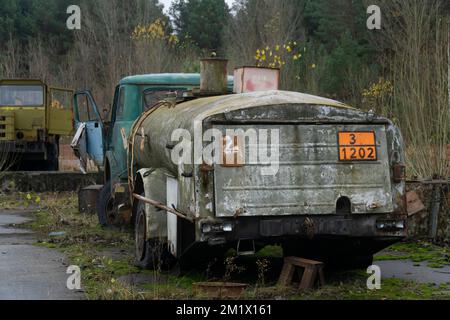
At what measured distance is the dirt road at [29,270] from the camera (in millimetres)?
7578

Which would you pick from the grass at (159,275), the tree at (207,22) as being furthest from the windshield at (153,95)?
the tree at (207,22)

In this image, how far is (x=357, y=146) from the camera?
25.2 feet

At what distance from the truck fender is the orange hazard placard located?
6.24 ft

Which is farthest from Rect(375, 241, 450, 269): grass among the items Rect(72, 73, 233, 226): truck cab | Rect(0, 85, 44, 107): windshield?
Rect(0, 85, 44, 107): windshield

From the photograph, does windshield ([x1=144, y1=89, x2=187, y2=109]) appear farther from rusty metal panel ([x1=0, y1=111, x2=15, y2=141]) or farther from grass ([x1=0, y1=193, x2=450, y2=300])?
rusty metal panel ([x1=0, y1=111, x2=15, y2=141])

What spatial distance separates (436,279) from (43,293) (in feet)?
12.6

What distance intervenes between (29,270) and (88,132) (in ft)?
14.8

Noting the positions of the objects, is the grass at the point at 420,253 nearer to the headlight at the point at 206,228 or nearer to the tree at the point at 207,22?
the headlight at the point at 206,228

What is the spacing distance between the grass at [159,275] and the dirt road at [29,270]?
0.20 m

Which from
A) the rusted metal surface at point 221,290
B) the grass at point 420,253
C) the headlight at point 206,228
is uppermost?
the headlight at point 206,228

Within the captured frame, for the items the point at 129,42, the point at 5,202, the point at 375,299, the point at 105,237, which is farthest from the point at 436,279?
the point at 129,42

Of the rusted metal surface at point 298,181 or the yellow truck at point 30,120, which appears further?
the yellow truck at point 30,120

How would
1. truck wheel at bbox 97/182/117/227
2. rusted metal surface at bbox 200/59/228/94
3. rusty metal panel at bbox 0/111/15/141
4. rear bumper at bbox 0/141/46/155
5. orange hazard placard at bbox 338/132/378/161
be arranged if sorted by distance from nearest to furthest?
1. orange hazard placard at bbox 338/132/378/161
2. rusted metal surface at bbox 200/59/228/94
3. truck wheel at bbox 97/182/117/227
4. rear bumper at bbox 0/141/46/155
5. rusty metal panel at bbox 0/111/15/141

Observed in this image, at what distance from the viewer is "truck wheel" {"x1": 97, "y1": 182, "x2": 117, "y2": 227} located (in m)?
12.2
